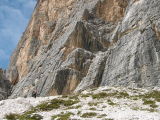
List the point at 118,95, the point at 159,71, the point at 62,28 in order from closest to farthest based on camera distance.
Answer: the point at 118,95 → the point at 159,71 → the point at 62,28

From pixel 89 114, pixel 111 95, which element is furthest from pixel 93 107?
pixel 111 95

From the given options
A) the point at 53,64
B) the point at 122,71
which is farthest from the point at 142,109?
the point at 53,64

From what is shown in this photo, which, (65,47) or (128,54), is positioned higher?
(65,47)

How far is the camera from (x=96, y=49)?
258 feet

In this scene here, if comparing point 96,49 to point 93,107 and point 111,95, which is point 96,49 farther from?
point 93,107

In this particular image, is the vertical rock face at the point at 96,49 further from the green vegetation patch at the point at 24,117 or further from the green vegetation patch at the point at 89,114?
the green vegetation patch at the point at 24,117

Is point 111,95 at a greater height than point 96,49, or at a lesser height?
lesser

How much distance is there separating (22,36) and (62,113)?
345 ft

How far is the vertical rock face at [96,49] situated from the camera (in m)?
54.8

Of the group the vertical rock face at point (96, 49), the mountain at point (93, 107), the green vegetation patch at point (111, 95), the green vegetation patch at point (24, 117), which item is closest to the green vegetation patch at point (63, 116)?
the mountain at point (93, 107)

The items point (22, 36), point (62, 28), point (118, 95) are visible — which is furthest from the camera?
point (22, 36)

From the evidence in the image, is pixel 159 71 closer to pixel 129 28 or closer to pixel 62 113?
pixel 129 28

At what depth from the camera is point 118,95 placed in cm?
4162

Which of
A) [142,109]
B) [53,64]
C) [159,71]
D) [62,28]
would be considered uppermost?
[62,28]
